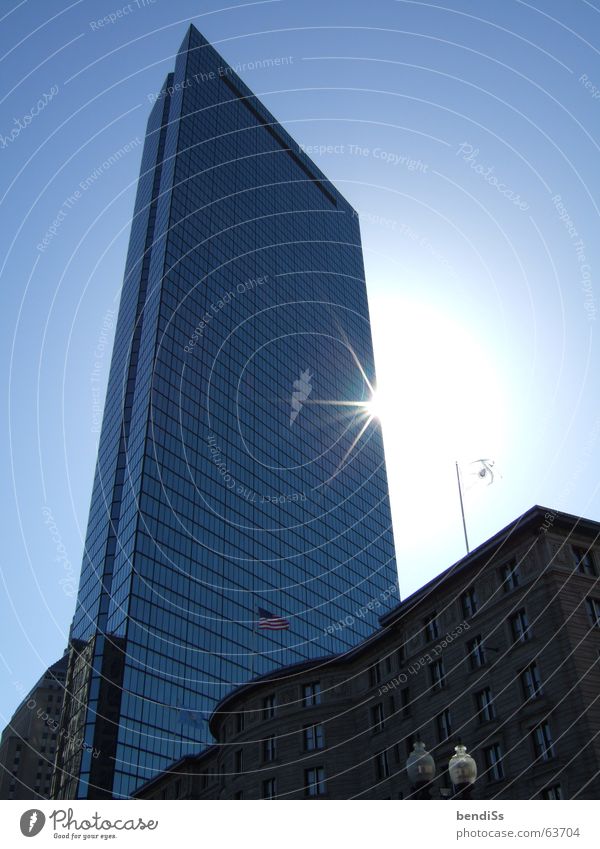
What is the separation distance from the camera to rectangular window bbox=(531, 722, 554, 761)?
4231 centimetres

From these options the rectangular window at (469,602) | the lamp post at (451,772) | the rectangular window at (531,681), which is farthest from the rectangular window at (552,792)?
the lamp post at (451,772)

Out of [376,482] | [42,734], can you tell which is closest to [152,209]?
[376,482]

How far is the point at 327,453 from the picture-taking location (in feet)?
487

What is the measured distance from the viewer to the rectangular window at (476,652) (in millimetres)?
49031

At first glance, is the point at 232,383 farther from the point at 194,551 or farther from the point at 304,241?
the point at 304,241

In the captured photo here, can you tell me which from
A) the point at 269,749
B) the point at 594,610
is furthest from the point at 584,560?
the point at 269,749

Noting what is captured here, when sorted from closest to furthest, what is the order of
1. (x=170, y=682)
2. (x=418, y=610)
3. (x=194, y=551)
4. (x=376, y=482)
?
(x=418, y=610) → (x=170, y=682) → (x=194, y=551) → (x=376, y=482)

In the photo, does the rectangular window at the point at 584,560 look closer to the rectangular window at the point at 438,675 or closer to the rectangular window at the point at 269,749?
the rectangular window at the point at 438,675

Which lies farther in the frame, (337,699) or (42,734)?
(42,734)

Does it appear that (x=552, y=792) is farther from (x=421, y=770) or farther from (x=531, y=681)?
(x=421, y=770)

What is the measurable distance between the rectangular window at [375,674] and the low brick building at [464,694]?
0.47 feet

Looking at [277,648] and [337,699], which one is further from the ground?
[277,648]
